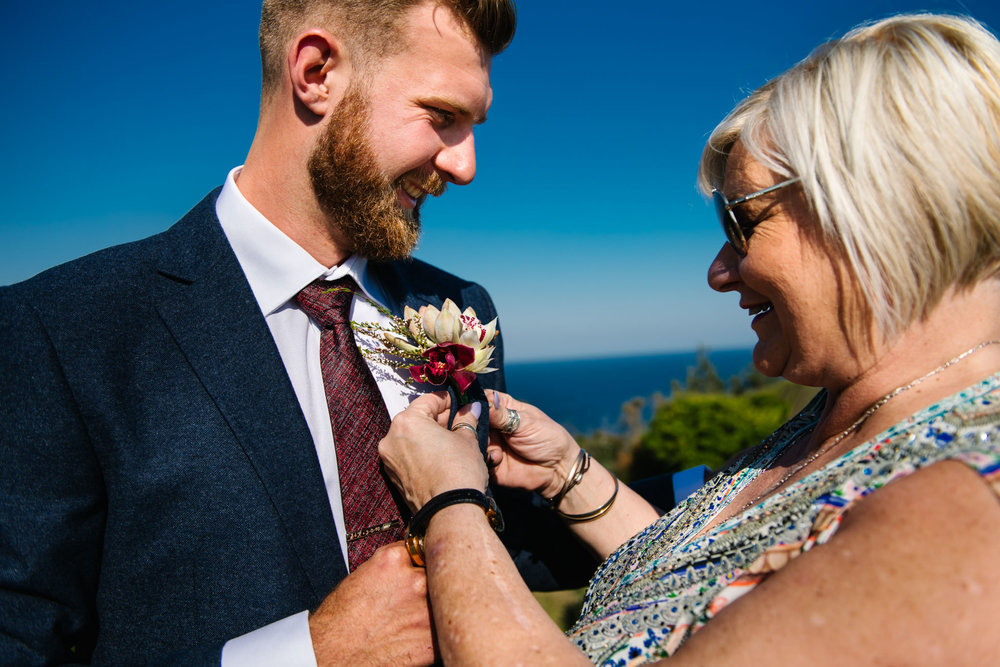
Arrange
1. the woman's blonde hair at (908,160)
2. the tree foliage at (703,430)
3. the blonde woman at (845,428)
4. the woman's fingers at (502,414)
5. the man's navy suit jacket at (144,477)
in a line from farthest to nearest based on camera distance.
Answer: the tree foliage at (703,430) < the woman's fingers at (502,414) < the man's navy suit jacket at (144,477) < the woman's blonde hair at (908,160) < the blonde woman at (845,428)

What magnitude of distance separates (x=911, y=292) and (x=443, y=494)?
1.49 metres

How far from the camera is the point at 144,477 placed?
76.9 inches

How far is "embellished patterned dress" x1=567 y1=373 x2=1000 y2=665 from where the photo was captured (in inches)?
56.4

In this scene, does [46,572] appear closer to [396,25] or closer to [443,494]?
[443,494]

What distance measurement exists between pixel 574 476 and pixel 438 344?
1.08m

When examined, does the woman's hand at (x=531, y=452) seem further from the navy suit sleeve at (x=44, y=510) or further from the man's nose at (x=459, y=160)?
the navy suit sleeve at (x=44, y=510)

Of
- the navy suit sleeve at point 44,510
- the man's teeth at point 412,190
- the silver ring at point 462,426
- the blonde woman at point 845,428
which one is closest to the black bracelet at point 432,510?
the blonde woman at point 845,428

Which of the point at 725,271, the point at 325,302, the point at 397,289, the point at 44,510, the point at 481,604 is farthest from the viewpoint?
the point at 397,289

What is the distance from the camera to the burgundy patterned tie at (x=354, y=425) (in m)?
2.23

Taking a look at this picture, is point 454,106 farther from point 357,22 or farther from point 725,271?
point 725,271

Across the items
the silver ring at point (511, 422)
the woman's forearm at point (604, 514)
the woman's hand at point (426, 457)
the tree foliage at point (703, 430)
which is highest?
the woman's hand at point (426, 457)

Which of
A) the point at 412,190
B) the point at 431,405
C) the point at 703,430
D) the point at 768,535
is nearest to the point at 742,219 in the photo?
the point at 768,535

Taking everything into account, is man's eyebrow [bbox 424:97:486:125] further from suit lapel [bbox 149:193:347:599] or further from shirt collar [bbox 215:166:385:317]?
suit lapel [bbox 149:193:347:599]

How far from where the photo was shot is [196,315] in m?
2.19
